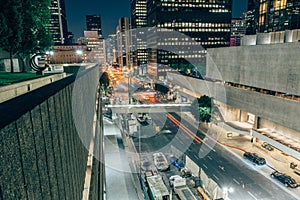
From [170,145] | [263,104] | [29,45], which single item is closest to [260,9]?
[263,104]

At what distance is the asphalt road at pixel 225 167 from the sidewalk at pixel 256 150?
4.63 ft

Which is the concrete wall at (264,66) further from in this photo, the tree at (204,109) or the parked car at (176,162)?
the parked car at (176,162)

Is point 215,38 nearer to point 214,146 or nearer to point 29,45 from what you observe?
point 214,146

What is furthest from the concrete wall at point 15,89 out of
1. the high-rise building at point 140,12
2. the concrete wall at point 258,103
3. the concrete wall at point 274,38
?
the high-rise building at point 140,12

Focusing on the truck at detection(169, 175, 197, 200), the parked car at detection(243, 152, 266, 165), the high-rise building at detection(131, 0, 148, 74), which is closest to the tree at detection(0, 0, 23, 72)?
the truck at detection(169, 175, 197, 200)

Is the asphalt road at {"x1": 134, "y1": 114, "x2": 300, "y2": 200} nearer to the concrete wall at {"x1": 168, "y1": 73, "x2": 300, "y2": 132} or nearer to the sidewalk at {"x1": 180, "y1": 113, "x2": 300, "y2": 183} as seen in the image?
the sidewalk at {"x1": 180, "y1": 113, "x2": 300, "y2": 183}

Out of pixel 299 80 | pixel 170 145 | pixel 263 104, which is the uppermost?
pixel 299 80

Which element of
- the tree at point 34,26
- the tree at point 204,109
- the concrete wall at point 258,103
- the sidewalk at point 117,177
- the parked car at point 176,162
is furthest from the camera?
the tree at point 204,109

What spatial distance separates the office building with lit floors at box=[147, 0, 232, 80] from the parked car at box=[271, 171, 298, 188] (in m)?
75.4

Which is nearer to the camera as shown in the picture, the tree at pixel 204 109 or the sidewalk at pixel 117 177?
the sidewalk at pixel 117 177

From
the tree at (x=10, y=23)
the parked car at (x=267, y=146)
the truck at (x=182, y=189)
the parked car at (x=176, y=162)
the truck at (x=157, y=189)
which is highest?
the tree at (x=10, y=23)

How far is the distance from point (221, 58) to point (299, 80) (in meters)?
16.5

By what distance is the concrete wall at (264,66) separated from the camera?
2293 centimetres

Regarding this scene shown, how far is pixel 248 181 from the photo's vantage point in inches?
782
